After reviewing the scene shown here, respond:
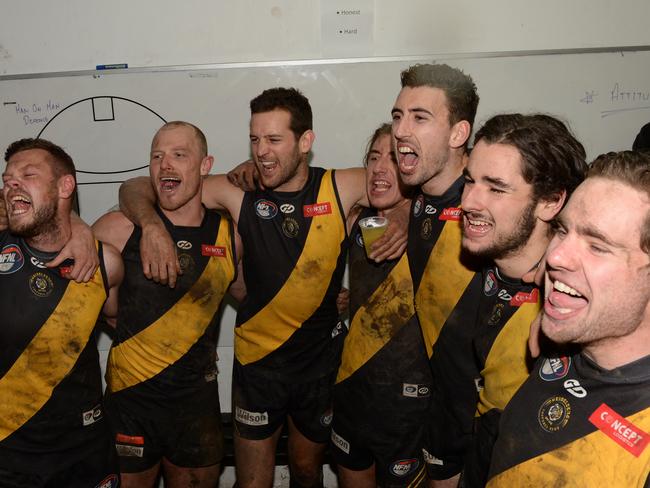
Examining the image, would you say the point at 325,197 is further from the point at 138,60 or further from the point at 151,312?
the point at 138,60

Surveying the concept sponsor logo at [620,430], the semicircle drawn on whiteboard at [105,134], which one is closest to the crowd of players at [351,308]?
the concept sponsor logo at [620,430]

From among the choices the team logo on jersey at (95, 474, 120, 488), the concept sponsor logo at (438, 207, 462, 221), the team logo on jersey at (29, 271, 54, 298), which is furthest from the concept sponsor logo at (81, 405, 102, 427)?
the concept sponsor logo at (438, 207, 462, 221)

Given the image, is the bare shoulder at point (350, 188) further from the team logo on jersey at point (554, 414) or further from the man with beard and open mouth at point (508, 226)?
the team logo on jersey at point (554, 414)

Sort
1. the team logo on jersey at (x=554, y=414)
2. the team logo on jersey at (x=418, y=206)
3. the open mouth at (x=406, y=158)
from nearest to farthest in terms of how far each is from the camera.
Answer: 1. the team logo on jersey at (x=554, y=414)
2. the open mouth at (x=406, y=158)
3. the team logo on jersey at (x=418, y=206)

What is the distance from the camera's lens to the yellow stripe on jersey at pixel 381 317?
111 inches

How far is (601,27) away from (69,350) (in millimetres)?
3566

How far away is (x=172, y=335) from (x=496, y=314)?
1609 mm

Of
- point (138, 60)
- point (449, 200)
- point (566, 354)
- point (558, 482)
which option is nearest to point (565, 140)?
point (449, 200)

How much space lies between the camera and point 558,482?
5.26ft

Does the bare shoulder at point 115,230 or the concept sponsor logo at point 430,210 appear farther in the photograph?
the bare shoulder at point 115,230

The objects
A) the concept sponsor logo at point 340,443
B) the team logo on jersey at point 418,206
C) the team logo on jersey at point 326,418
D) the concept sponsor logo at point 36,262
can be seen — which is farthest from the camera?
the team logo on jersey at point 326,418

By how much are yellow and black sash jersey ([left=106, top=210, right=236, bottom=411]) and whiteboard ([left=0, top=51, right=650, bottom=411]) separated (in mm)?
962

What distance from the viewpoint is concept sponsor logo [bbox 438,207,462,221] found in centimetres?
255

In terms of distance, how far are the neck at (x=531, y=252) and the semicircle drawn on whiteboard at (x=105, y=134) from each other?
2.46m
